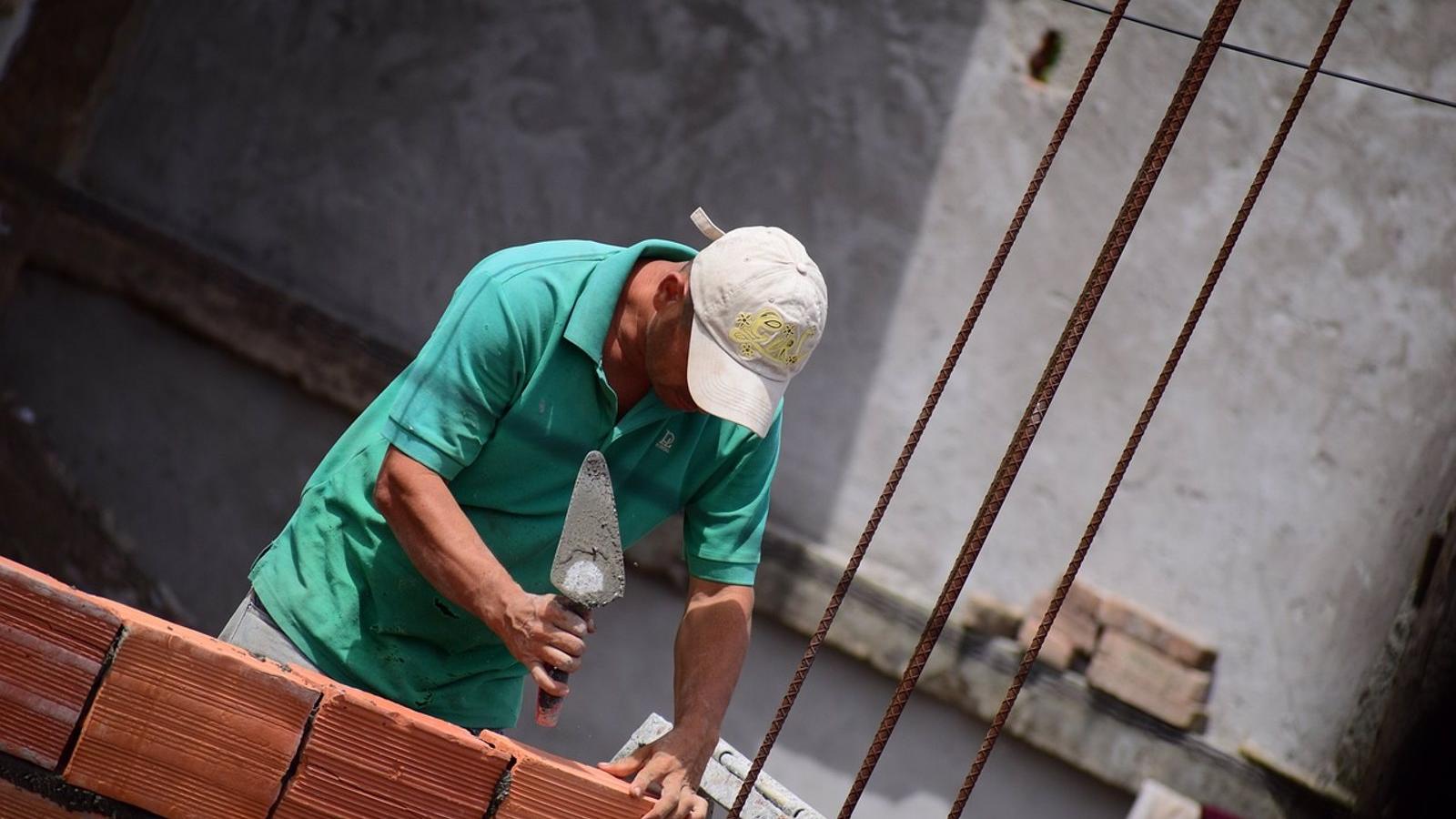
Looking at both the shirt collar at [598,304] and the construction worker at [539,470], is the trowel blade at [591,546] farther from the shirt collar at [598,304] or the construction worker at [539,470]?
the shirt collar at [598,304]

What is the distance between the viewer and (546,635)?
2439 mm

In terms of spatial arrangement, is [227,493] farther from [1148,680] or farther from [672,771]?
[672,771]

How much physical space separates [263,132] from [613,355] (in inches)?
154

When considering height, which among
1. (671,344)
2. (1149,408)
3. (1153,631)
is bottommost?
(1153,631)

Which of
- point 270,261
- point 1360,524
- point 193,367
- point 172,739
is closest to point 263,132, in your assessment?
point 270,261

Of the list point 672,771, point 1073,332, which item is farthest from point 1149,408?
point 672,771

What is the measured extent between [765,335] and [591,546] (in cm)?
52

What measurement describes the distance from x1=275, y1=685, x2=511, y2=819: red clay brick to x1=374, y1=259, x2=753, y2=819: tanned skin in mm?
189

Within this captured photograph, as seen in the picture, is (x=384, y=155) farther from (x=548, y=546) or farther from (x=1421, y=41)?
(x=1421, y=41)

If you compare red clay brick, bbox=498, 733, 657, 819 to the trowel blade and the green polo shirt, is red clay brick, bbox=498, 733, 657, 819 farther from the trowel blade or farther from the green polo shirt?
the green polo shirt

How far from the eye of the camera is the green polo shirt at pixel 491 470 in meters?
2.67

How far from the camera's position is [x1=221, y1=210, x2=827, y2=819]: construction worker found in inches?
103

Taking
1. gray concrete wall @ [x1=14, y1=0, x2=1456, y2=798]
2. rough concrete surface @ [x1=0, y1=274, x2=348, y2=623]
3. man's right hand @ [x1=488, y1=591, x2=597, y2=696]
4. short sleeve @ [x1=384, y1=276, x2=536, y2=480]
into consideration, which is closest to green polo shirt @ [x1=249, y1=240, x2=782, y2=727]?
short sleeve @ [x1=384, y1=276, x2=536, y2=480]

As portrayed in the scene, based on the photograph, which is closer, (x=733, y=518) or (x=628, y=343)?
(x=628, y=343)
